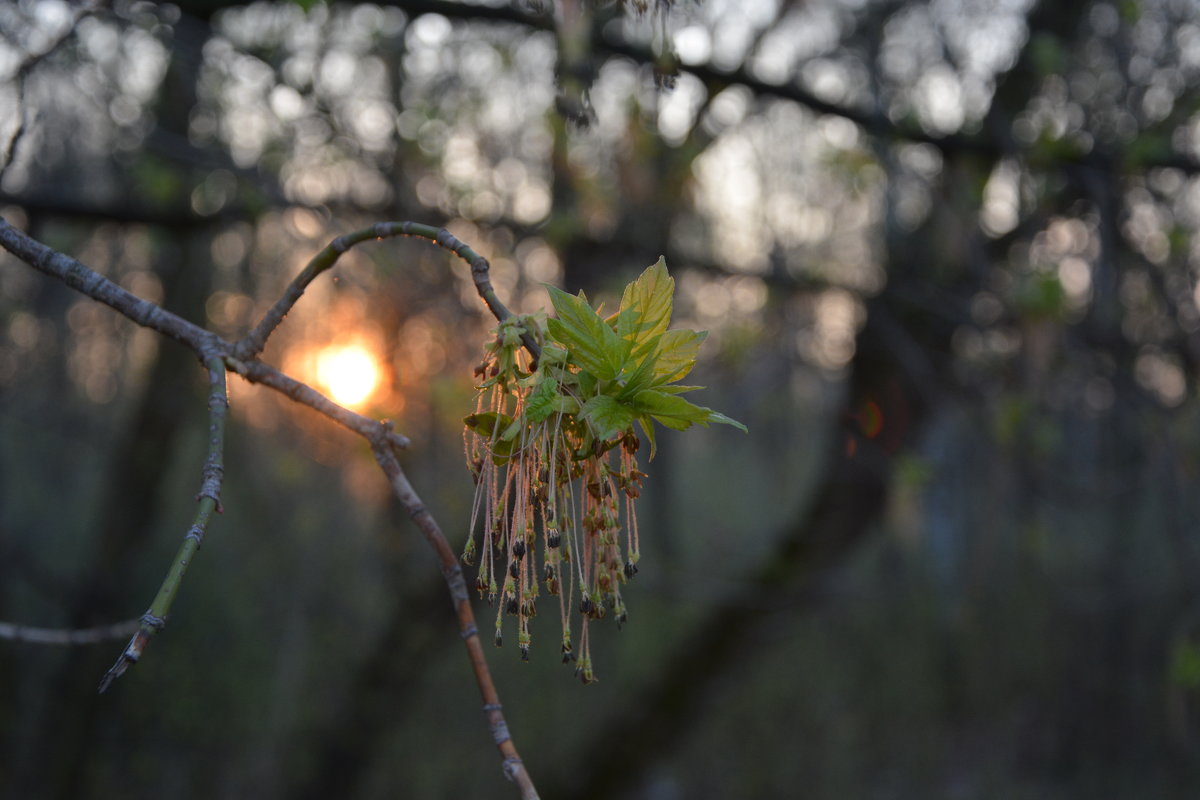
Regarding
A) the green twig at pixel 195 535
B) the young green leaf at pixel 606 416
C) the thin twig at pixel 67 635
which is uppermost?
the young green leaf at pixel 606 416

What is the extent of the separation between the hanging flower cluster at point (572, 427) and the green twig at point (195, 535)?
27cm

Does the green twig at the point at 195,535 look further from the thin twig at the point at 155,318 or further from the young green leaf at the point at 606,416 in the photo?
the young green leaf at the point at 606,416

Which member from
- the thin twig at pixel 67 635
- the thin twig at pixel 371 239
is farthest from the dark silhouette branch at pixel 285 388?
the thin twig at pixel 67 635

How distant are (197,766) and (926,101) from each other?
7956 mm

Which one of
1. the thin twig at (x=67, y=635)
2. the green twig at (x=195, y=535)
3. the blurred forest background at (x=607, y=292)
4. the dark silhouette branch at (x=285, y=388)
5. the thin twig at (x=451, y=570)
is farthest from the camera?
the blurred forest background at (x=607, y=292)

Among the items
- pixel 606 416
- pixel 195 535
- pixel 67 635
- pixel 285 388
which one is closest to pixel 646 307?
pixel 606 416

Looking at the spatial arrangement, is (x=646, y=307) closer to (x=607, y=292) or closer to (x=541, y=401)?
(x=541, y=401)

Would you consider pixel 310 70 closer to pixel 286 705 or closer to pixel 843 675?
pixel 286 705

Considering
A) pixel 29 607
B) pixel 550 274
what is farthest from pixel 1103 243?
pixel 29 607

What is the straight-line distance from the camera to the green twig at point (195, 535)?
781 mm

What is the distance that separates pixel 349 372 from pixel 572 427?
3.65m

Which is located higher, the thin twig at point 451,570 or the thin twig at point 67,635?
the thin twig at point 451,570

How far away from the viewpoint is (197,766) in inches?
312

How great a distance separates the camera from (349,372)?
14.6ft
